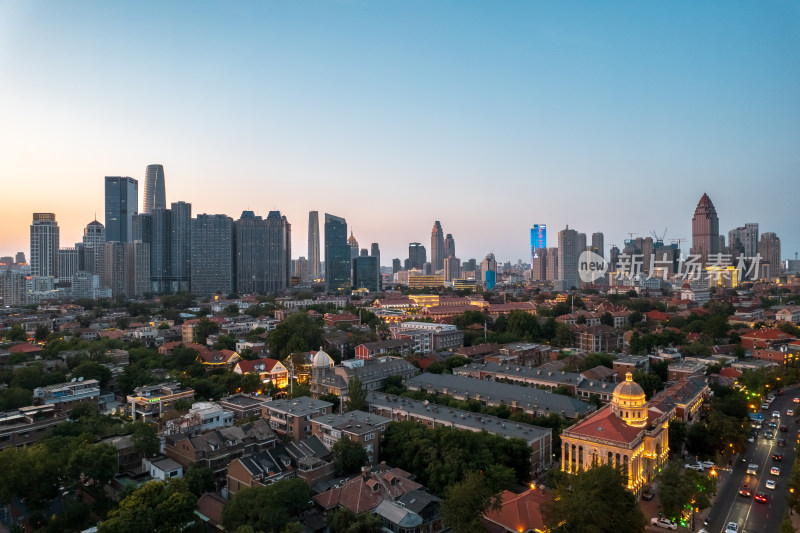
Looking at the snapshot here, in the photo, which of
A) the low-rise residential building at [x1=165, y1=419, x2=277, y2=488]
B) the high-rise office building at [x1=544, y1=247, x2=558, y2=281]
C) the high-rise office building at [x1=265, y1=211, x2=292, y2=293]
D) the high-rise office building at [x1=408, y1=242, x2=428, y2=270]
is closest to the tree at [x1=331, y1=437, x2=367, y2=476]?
the low-rise residential building at [x1=165, y1=419, x2=277, y2=488]

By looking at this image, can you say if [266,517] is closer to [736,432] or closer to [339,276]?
[736,432]

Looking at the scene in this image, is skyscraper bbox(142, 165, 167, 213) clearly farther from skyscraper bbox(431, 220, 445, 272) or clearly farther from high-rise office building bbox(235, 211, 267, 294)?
skyscraper bbox(431, 220, 445, 272)

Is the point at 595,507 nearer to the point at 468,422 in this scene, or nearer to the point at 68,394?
the point at 468,422

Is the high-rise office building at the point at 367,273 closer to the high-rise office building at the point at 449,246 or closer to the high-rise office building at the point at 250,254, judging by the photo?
the high-rise office building at the point at 250,254

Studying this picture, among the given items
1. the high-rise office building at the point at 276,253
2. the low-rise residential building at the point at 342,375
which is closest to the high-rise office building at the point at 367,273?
the high-rise office building at the point at 276,253

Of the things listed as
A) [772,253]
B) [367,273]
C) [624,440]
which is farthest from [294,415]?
[772,253]
